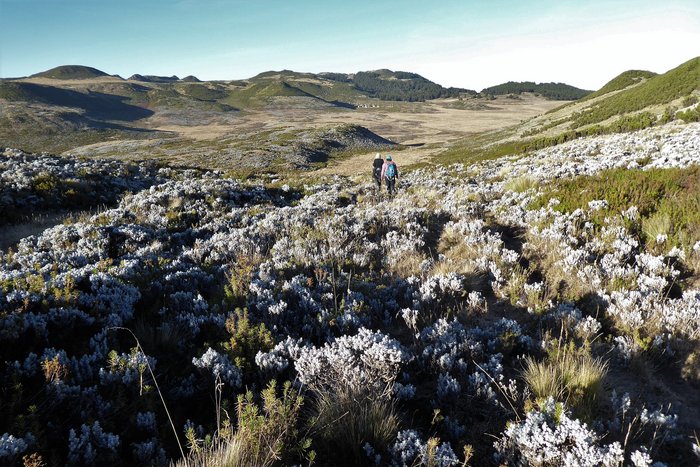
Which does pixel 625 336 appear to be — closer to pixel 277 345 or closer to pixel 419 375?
pixel 419 375

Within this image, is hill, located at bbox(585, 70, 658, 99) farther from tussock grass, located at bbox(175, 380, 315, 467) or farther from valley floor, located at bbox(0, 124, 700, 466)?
tussock grass, located at bbox(175, 380, 315, 467)

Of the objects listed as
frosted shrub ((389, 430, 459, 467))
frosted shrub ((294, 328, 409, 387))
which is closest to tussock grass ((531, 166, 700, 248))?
frosted shrub ((294, 328, 409, 387))

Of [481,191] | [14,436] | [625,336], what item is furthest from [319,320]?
[481,191]

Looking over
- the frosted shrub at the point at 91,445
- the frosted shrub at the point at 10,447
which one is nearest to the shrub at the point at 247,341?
the frosted shrub at the point at 91,445

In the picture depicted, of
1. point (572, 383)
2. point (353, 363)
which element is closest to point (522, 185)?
point (572, 383)

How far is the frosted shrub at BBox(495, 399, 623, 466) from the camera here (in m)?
2.86

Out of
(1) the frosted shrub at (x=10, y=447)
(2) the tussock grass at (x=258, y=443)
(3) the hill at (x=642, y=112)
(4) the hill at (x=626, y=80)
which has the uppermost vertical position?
(4) the hill at (x=626, y=80)

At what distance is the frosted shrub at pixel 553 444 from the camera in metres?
2.86

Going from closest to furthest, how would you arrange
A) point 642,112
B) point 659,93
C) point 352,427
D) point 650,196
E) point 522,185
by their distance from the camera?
point 352,427
point 650,196
point 522,185
point 642,112
point 659,93

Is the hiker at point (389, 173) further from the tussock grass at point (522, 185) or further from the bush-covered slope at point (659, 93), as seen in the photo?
the bush-covered slope at point (659, 93)

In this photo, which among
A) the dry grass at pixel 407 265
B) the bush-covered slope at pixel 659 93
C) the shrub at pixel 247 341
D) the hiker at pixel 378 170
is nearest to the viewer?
the shrub at pixel 247 341

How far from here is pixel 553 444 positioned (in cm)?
304

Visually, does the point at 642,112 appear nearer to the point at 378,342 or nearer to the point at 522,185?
the point at 522,185

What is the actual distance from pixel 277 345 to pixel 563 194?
8.80 metres
